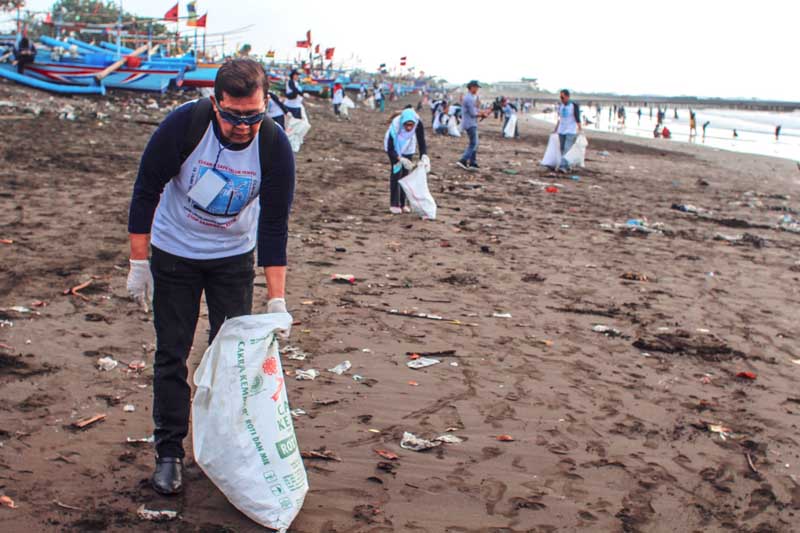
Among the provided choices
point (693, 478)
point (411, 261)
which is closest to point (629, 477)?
point (693, 478)

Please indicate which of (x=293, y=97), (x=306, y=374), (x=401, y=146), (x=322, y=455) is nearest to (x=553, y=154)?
(x=293, y=97)

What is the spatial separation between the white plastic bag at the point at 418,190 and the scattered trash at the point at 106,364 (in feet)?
16.4

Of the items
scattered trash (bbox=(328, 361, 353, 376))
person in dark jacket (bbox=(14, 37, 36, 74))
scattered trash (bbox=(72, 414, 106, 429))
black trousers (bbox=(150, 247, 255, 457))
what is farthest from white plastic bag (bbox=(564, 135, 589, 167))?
person in dark jacket (bbox=(14, 37, 36, 74))

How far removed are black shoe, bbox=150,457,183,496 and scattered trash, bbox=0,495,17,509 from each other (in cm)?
47

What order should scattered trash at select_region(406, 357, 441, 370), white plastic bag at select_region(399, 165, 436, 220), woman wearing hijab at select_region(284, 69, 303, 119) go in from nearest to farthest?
scattered trash at select_region(406, 357, 441, 370), white plastic bag at select_region(399, 165, 436, 220), woman wearing hijab at select_region(284, 69, 303, 119)

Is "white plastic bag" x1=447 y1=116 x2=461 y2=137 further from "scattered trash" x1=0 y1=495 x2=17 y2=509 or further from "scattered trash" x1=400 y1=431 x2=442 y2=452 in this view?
"scattered trash" x1=0 y1=495 x2=17 y2=509

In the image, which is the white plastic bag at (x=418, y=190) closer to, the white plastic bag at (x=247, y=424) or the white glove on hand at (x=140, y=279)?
the white glove on hand at (x=140, y=279)

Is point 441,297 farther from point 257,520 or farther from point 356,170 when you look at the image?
point 356,170

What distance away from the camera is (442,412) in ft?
12.0

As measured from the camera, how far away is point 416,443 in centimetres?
332

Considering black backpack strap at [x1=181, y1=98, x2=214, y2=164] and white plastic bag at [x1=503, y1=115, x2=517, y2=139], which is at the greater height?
white plastic bag at [x1=503, y1=115, x2=517, y2=139]

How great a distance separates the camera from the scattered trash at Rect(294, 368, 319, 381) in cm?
396

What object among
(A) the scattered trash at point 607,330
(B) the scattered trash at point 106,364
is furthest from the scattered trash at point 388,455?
(A) the scattered trash at point 607,330

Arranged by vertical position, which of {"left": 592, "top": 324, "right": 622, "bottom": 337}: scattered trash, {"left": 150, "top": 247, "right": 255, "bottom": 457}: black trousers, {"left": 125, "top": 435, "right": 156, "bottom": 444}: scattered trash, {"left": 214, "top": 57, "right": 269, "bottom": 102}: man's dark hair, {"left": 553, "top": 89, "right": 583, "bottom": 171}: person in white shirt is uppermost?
{"left": 553, "top": 89, "right": 583, "bottom": 171}: person in white shirt
